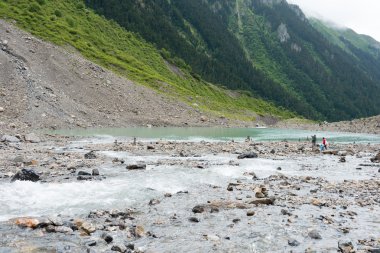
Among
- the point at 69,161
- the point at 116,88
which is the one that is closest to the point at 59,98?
the point at 116,88

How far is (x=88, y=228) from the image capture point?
16.2 meters

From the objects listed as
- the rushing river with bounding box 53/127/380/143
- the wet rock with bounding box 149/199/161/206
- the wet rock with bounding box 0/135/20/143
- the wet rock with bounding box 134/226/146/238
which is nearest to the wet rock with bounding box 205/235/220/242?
the wet rock with bounding box 134/226/146/238

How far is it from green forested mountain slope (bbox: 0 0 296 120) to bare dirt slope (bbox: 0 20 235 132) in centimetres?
2350

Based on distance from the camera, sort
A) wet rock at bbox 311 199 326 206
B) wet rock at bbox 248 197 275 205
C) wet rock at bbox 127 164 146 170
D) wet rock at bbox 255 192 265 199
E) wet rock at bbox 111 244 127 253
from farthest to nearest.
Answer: wet rock at bbox 127 164 146 170, wet rock at bbox 255 192 265 199, wet rock at bbox 311 199 326 206, wet rock at bbox 248 197 275 205, wet rock at bbox 111 244 127 253

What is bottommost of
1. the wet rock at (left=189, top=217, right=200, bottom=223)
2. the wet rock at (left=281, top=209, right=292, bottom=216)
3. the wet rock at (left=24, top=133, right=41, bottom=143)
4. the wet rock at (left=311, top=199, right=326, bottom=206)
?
the wet rock at (left=189, top=217, right=200, bottom=223)

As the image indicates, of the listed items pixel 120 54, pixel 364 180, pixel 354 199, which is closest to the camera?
pixel 354 199

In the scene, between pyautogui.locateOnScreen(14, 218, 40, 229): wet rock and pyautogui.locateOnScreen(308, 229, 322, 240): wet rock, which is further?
pyautogui.locateOnScreen(14, 218, 40, 229): wet rock

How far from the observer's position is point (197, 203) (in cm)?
2152

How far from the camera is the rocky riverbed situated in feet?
50.4

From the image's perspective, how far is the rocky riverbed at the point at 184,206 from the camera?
1536 cm

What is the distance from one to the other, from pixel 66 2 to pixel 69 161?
175902 mm

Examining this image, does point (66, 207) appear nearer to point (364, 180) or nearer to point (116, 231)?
point (116, 231)

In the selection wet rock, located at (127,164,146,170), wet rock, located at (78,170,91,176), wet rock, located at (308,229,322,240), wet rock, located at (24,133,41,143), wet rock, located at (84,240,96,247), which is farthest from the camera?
wet rock, located at (24,133,41,143)

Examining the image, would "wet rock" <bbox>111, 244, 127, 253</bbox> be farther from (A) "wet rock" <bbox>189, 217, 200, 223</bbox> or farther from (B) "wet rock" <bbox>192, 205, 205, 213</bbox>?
(B) "wet rock" <bbox>192, 205, 205, 213</bbox>
